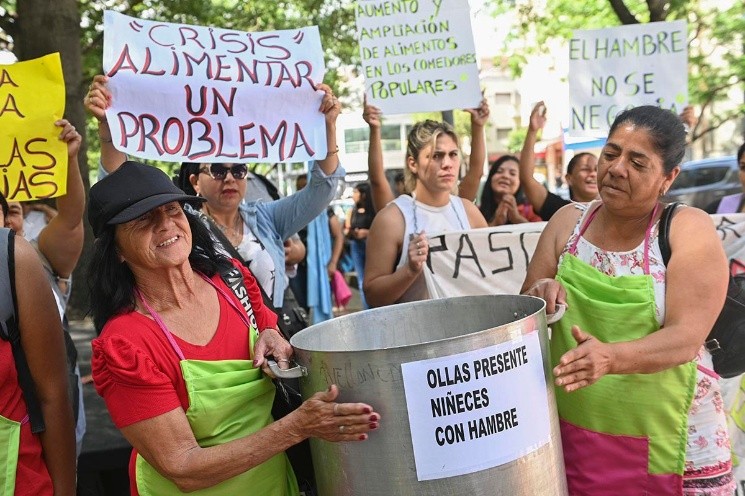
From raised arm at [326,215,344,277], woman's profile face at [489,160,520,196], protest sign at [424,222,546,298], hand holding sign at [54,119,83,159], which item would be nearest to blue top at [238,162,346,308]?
protest sign at [424,222,546,298]

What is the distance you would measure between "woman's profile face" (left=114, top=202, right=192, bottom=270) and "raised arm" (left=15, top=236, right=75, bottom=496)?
289 millimetres

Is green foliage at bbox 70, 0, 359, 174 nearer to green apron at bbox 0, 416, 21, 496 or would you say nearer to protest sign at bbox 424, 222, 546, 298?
protest sign at bbox 424, 222, 546, 298

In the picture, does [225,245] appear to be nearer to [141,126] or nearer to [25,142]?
[141,126]

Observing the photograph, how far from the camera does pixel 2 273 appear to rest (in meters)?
2.17

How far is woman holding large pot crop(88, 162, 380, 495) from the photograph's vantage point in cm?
188

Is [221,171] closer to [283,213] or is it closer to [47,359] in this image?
[283,213]

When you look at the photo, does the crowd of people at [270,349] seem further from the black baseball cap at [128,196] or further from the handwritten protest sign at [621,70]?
the handwritten protest sign at [621,70]

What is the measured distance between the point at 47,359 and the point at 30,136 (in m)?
1.22

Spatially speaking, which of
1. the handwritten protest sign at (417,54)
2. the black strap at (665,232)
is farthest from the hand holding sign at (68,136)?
the black strap at (665,232)

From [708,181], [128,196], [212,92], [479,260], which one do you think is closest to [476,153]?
[479,260]

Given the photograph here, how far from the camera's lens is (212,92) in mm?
3416

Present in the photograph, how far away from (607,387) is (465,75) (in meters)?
2.84

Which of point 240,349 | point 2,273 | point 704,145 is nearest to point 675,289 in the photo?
point 240,349

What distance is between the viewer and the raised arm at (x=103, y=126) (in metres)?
3.11
